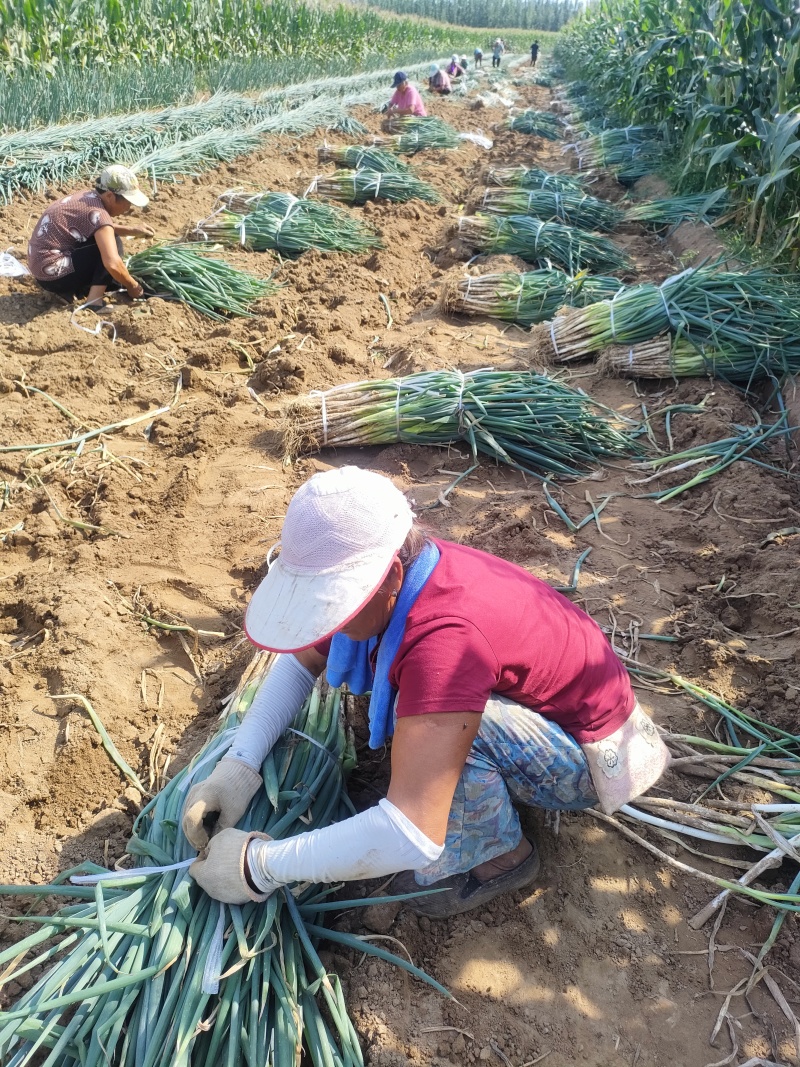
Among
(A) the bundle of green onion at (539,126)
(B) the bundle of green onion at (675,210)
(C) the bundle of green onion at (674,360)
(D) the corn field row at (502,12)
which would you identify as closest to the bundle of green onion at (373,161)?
(B) the bundle of green onion at (675,210)

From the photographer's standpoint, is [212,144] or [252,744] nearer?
[252,744]

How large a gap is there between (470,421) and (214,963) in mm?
2460

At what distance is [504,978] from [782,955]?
0.63m

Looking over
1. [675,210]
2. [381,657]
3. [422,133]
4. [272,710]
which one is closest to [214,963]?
[272,710]

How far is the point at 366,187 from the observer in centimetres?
677

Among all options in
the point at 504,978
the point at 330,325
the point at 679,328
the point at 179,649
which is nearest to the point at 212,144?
the point at 330,325

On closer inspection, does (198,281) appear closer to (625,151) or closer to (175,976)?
(175,976)

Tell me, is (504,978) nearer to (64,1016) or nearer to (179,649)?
(64,1016)

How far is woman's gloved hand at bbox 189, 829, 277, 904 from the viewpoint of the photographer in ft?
4.80

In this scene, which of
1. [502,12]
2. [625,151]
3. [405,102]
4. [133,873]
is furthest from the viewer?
[502,12]

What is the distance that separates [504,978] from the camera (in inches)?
63.6

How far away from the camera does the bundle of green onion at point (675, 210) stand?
588cm

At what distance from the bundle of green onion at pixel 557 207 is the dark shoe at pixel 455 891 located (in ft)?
18.7

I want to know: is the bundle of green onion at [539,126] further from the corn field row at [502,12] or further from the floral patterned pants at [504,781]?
the corn field row at [502,12]
